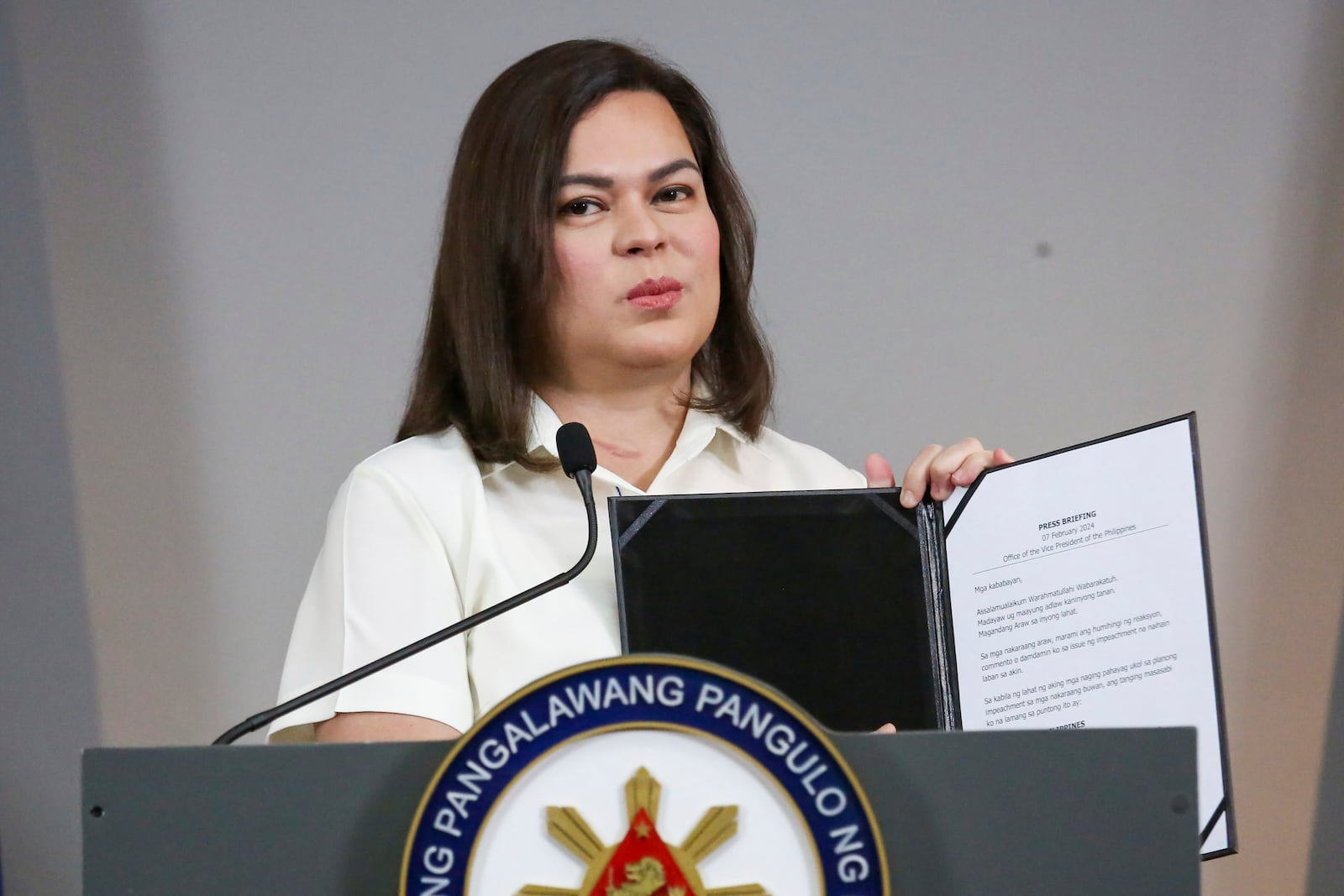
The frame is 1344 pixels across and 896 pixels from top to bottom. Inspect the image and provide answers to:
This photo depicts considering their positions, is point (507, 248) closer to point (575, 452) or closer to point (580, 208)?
point (580, 208)

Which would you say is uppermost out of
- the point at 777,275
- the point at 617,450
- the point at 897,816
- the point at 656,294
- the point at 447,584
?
the point at 777,275

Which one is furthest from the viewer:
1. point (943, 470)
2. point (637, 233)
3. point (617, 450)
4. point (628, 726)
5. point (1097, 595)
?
point (617, 450)

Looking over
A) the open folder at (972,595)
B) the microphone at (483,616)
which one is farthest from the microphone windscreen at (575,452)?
the open folder at (972,595)

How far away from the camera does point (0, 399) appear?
2.33 metres

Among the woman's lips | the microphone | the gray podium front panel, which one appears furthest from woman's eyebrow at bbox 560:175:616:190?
the gray podium front panel

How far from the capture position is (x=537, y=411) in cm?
159

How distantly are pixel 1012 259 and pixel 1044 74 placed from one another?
1.10ft

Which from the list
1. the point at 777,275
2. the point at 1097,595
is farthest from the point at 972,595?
the point at 777,275

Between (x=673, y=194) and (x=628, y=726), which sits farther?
(x=673, y=194)

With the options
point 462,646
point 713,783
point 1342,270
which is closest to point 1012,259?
point 1342,270

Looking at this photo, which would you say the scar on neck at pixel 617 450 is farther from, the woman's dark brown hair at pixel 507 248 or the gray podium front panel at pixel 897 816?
the gray podium front panel at pixel 897 816

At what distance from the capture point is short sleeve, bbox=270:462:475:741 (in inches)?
52.0

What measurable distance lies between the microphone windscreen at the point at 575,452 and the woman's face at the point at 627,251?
0.45 metres

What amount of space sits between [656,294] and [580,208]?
0.13 m
